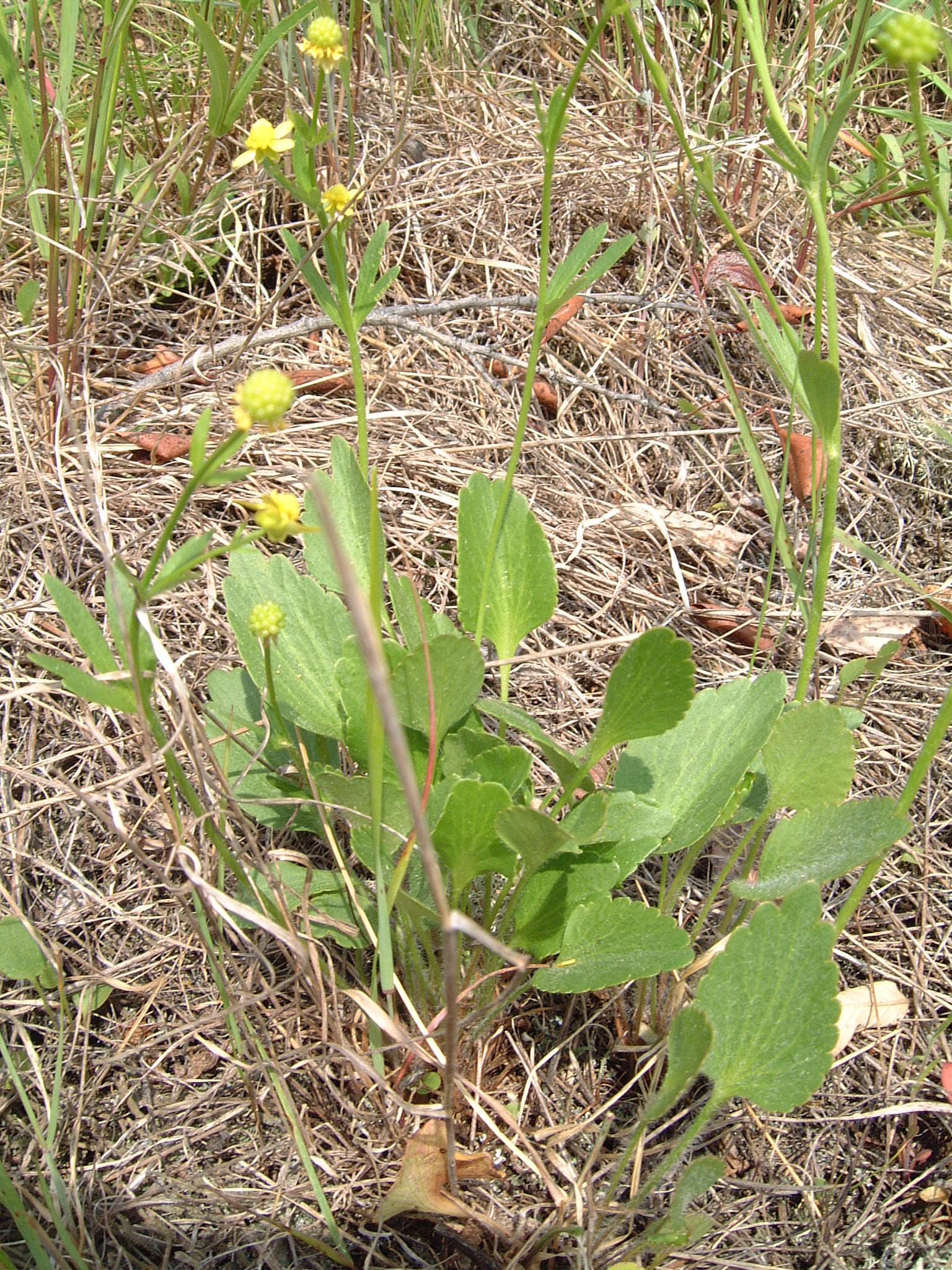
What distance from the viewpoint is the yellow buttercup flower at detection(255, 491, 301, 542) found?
0.78 m

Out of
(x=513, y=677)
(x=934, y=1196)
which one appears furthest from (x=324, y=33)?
(x=934, y=1196)

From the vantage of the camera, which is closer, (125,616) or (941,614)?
(125,616)

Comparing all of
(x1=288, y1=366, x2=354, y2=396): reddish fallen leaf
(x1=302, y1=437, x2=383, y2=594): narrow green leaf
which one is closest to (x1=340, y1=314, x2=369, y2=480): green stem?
(x1=302, y1=437, x2=383, y2=594): narrow green leaf

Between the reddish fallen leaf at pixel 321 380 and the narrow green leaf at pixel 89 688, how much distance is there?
985 millimetres

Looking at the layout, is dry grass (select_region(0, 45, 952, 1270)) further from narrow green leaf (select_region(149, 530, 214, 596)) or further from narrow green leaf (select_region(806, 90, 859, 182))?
narrow green leaf (select_region(806, 90, 859, 182))

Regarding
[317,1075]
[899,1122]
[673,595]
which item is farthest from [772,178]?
[317,1075]

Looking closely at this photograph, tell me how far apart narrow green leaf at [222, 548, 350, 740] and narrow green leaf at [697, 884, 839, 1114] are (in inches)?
→ 20.2

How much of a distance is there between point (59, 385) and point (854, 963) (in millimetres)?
1409

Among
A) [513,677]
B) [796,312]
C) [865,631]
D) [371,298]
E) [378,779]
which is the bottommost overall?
[513,677]

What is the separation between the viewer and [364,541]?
129cm

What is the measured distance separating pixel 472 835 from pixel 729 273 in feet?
4.49

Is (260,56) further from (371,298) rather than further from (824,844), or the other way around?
(824,844)

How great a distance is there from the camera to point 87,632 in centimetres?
91

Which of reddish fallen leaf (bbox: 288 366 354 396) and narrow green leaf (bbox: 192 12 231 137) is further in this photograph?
reddish fallen leaf (bbox: 288 366 354 396)
